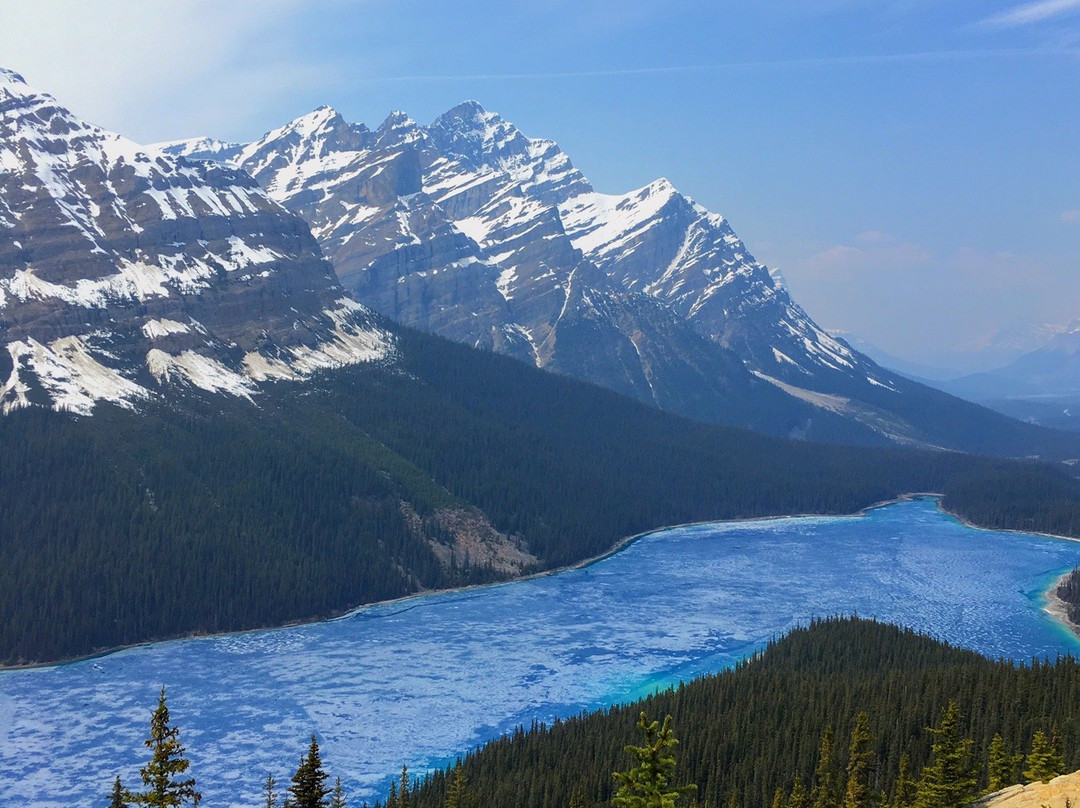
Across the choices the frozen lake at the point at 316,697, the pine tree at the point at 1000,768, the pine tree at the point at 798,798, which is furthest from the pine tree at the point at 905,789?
the frozen lake at the point at 316,697

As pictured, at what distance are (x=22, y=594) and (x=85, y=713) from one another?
1644 inches

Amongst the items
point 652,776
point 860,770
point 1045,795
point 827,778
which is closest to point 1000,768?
point 860,770

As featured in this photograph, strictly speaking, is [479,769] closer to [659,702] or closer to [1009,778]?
[659,702]

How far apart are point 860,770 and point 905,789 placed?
19.1 feet

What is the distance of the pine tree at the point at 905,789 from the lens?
277ft

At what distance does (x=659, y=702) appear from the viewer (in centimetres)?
13612

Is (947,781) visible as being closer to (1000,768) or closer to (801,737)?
(1000,768)

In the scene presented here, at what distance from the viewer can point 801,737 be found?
389ft

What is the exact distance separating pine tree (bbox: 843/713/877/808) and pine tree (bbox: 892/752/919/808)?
2.14m

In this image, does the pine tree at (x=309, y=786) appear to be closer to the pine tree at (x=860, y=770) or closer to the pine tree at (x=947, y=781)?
the pine tree at (x=947, y=781)

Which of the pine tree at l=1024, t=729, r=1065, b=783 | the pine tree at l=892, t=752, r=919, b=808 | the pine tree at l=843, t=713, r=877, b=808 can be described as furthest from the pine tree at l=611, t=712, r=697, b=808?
the pine tree at l=1024, t=729, r=1065, b=783

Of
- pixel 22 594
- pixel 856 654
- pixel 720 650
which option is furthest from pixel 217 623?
pixel 856 654

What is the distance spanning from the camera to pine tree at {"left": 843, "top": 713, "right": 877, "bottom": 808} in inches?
3287

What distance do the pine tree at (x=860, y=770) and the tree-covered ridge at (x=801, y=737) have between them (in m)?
→ 0.31
